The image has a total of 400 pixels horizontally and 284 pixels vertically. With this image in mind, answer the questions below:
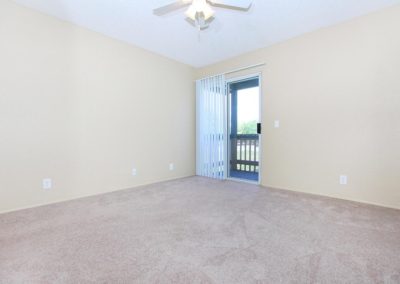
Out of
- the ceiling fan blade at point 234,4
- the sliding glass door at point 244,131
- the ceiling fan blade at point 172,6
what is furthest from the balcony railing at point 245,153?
the ceiling fan blade at point 172,6

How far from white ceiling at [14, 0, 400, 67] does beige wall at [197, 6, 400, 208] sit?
0.80 ft

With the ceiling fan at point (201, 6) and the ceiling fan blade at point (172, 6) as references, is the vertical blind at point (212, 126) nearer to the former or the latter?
the ceiling fan at point (201, 6)

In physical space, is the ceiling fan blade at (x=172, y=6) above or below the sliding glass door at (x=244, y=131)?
above

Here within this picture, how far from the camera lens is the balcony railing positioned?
16.7 feet

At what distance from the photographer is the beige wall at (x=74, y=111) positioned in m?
2.40

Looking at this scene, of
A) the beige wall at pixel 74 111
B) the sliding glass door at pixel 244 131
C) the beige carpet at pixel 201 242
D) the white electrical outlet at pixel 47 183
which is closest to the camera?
the beige carpet at pixel 201 242

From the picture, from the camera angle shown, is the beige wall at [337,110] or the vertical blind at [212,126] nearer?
the beige wall at [337,110]

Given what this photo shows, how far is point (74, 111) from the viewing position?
9.38 feet

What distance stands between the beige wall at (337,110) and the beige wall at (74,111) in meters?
1.93

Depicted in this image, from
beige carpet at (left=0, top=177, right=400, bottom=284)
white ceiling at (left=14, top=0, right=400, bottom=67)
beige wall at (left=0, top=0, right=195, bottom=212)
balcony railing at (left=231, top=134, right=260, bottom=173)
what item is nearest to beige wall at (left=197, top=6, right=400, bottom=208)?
white ceiling at (left=14, top=0, right=400, bottom=67)

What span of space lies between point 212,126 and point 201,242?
279 centimetres

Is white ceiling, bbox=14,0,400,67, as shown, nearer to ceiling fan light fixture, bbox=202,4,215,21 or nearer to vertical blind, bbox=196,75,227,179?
ceiling fan light fixture, bbox=202,4,215,21

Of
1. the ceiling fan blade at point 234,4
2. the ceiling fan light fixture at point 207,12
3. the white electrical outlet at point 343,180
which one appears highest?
the ceiling fan blade at point 234,4

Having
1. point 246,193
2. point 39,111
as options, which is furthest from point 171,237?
point 39,111
